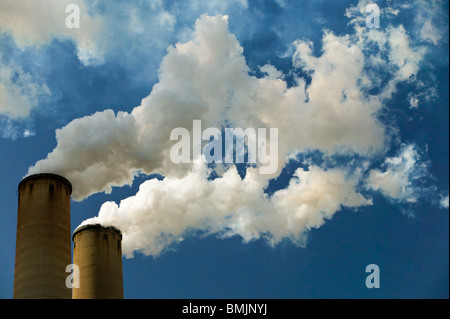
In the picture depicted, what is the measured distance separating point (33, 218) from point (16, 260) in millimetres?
1677

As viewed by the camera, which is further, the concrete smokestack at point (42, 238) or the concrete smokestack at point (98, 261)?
the concrete smokestack at point (98, 261)

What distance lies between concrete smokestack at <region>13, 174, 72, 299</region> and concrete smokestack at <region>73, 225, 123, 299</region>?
6.86 ft

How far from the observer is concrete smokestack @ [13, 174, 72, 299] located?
75.1 feet

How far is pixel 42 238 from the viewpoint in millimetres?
23641

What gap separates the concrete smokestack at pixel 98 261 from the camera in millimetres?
26141

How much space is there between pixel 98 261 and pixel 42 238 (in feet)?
11.6

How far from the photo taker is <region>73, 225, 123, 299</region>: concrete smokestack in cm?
2614

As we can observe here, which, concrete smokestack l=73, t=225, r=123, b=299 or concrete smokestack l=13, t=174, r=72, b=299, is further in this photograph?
concrete smokestack l=73, t=225, r=123, b=299

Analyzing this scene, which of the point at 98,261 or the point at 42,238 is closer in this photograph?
the point at 42,238

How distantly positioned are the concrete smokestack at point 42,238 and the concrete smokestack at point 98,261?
6.86ft

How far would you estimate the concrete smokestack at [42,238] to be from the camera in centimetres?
→ 2289
